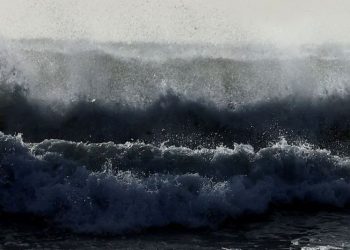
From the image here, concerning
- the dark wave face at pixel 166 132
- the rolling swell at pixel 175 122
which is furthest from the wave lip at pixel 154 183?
the rolling swell at pixel 175 122

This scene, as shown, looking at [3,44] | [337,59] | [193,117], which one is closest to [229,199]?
[193,117]

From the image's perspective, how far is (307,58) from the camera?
16.8 metres

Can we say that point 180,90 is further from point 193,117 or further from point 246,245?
point 246,245

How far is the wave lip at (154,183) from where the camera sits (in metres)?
10.5

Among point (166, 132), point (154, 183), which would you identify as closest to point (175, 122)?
point (166, 132)

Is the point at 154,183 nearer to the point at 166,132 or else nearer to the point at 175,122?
the point at 166,132

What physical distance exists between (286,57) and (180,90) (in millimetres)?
3514

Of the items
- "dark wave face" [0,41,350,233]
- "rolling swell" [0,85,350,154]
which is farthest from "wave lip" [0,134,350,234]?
"rolling swell" [0,85,350,154]

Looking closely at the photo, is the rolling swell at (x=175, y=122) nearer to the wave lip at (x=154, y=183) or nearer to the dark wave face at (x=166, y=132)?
the dark wave face at (x=166, y=132)

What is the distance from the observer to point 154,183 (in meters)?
10.9

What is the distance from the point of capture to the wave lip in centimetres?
1050

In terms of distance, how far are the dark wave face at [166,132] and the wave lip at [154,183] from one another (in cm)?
2

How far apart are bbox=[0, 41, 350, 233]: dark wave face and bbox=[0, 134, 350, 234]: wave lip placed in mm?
19

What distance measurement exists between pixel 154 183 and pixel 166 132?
3.02 m
